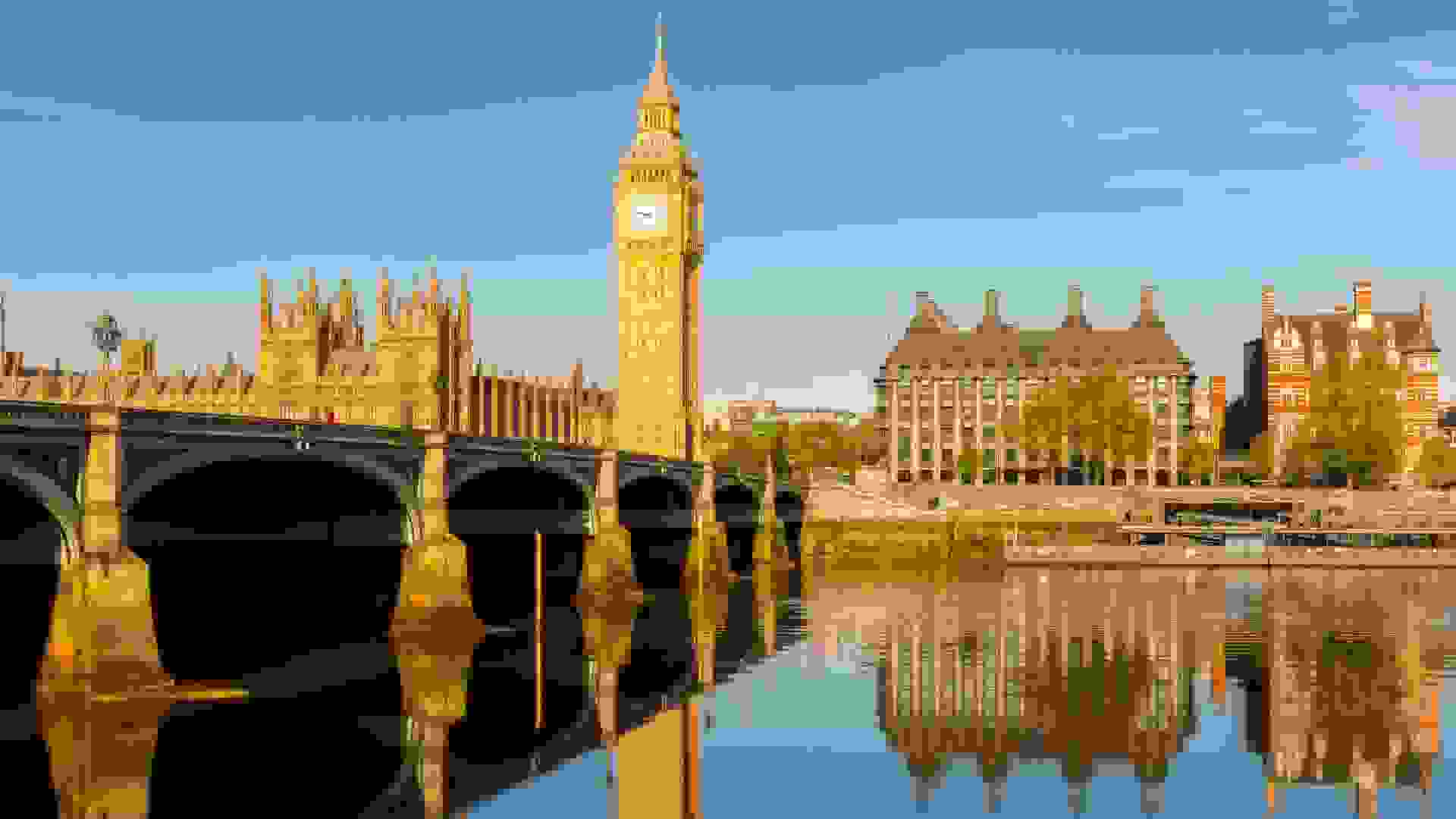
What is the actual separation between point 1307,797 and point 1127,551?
100 meters

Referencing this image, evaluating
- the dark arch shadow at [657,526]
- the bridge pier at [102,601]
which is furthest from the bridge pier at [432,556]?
the dark arch shadow at [657,526]

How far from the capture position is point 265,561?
84.1 meters

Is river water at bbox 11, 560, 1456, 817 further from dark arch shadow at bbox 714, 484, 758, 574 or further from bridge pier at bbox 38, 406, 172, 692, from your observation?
dark arch shadow at bbox 714, 484, 758, 574

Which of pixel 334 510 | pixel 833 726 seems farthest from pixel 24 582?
pixel 833 726

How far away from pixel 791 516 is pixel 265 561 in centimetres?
8670

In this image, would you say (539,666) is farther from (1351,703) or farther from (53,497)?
(1351,703)

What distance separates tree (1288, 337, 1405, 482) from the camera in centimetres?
17750

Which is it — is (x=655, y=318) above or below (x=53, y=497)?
above

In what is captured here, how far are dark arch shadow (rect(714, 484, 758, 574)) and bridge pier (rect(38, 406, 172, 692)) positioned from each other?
8650 cm

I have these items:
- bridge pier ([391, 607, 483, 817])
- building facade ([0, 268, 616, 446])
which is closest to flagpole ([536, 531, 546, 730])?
bridge pier ([391, 607, 483, 817])

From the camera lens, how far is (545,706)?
59125mm

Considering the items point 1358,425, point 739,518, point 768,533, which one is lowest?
point 768,533

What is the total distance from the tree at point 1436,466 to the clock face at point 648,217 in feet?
284

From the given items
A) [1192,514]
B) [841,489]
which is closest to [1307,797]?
[841,489]
